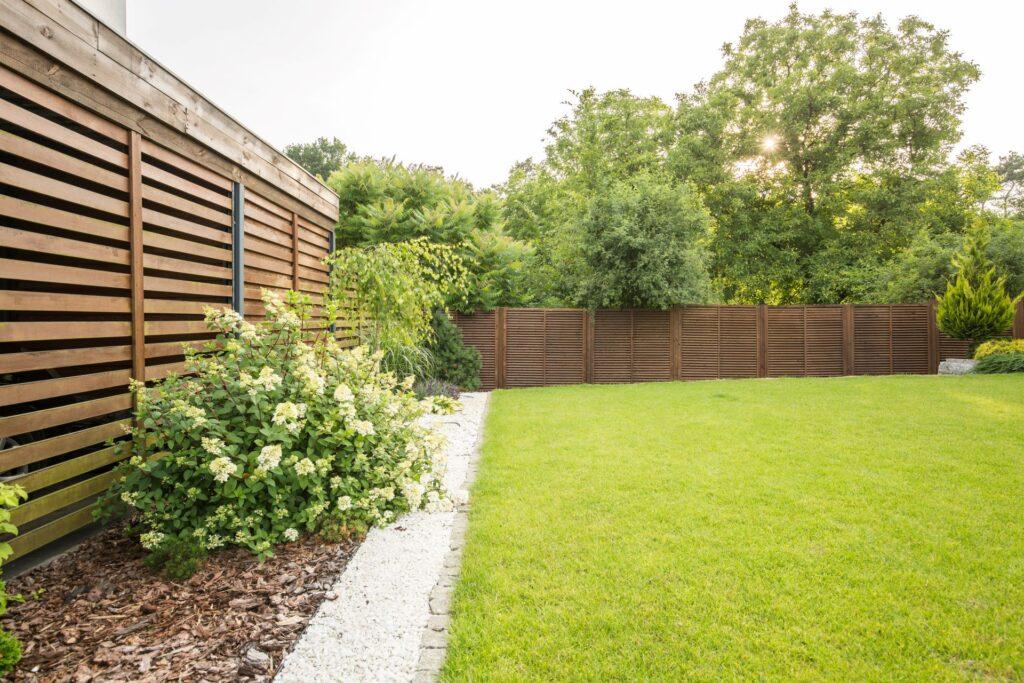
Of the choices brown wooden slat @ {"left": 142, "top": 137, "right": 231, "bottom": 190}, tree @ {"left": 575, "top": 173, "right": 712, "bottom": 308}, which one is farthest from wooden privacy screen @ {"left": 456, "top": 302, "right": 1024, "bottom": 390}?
brown wooden slat @ {"left": 142, "top": 137, "right": 231, "bottom": 190}

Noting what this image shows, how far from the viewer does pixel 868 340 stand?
37.1 feet

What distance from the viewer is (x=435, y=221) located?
9953 mm

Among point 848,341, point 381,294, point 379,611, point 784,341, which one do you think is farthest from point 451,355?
point 848,341

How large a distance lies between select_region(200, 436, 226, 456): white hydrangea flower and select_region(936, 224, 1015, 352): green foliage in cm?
1242

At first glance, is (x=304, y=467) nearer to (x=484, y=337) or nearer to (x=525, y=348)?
(x=484, y=337)

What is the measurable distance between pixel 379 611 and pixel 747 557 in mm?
1732

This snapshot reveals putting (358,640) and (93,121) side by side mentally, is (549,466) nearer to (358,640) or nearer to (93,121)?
(358,640)

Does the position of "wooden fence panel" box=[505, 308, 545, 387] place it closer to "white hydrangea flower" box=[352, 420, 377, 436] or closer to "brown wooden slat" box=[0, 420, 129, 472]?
"white hydrangea flower" box=[352, 420, 377, 436]

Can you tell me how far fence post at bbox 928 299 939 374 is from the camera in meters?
11.3

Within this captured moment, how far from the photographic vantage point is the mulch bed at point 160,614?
1775 mm

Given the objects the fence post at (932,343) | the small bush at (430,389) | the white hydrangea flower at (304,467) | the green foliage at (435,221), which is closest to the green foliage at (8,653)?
the white hydrangea flower at (304,467)

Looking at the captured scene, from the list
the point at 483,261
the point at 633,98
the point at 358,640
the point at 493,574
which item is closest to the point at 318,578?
the point at 358,640

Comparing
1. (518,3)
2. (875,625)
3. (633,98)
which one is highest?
(633,98)

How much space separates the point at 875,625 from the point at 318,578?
7.41ft
